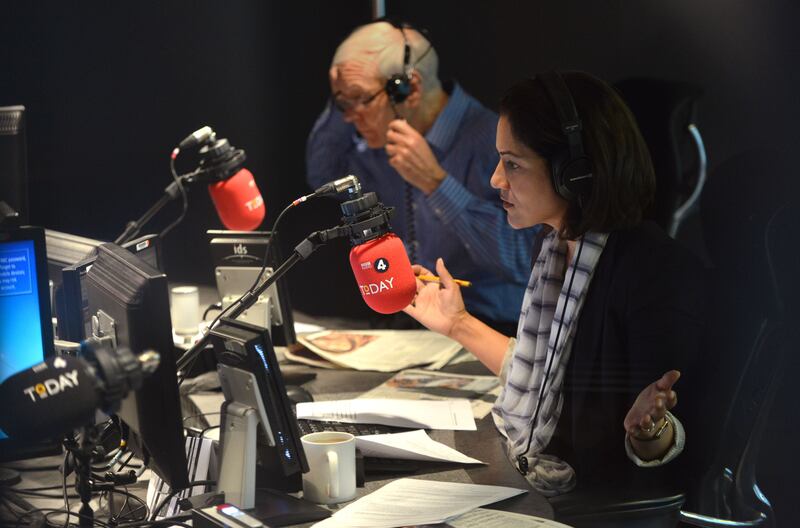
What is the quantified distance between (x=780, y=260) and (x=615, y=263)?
28cm

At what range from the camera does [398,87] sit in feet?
9.09

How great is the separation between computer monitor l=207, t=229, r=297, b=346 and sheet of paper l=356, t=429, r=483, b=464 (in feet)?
2.07

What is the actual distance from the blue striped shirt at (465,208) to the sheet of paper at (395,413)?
1.01m

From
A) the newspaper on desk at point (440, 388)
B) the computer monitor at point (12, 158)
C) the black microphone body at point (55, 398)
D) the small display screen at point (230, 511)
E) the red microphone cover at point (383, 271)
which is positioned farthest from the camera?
the newspaper on desk at point (440, 388)

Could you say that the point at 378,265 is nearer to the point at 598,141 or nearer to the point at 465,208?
the point at 598,141

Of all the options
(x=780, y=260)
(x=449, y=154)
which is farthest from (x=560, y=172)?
(x=449, y=154)

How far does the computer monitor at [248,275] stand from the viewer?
2012mm

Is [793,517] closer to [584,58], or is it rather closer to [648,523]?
[648,523]

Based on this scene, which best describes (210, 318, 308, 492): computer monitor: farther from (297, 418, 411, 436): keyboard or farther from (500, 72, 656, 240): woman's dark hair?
(500, 72, 656, 240): woman's dark hair

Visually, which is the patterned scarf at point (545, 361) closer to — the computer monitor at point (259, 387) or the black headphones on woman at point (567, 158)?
the black headphones on woman at point (567, 158)

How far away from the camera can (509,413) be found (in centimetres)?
165

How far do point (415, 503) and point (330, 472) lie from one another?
0.40ft

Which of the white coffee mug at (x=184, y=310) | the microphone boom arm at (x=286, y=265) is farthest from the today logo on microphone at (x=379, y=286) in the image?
the white coffee mug at (x=184, y=310)

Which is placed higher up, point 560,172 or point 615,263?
point 560,172
